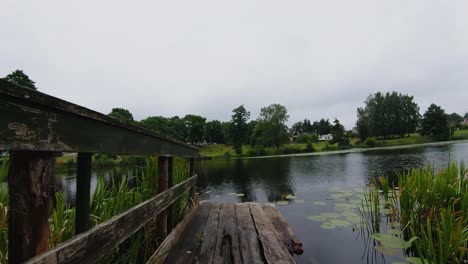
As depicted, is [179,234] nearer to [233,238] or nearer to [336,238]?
[233,238]

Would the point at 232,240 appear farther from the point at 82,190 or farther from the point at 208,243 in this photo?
the point at 82,190

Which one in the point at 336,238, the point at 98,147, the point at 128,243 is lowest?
the point at 336,238

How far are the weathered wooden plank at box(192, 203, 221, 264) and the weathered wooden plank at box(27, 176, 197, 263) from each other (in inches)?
46.8

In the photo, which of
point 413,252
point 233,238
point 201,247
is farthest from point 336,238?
point 201,247

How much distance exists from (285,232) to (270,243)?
91 cm

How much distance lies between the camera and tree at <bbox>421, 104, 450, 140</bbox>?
2296 inches

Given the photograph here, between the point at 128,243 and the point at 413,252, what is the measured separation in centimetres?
508

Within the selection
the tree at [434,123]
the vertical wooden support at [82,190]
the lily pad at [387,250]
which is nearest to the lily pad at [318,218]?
the lily pad at [387,250]

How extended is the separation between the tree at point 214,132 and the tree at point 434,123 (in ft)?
193

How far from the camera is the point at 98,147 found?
1.65 meters

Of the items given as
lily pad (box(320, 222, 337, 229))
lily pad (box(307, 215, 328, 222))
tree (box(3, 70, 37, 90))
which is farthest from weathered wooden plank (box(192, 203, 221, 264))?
tree (box(3, 70, 37, 90))

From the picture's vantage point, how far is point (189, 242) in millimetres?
3883

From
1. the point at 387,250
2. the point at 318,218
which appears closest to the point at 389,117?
the point at 318,218

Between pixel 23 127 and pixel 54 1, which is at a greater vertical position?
pixel 54 1
